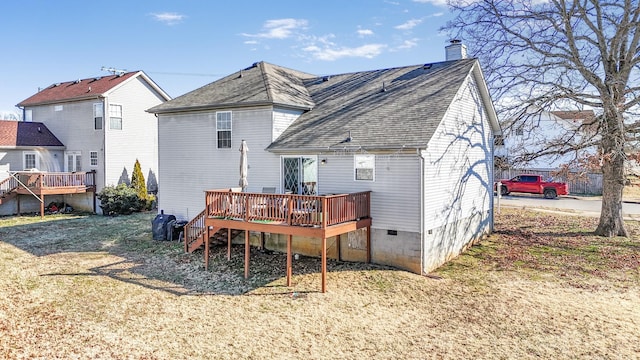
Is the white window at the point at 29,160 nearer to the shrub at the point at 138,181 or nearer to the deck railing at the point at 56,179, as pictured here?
the deck railing at the point at 56,179

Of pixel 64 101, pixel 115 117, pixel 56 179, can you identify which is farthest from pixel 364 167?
pixel 64 101

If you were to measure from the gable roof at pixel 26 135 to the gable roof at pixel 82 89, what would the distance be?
179 cm

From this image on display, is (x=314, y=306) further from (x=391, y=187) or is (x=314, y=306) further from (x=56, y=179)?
(x=56, y=179)

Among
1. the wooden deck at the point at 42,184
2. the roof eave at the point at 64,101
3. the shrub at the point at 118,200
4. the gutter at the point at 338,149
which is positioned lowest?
the shrub at the point at 118,200

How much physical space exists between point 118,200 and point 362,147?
16040mm

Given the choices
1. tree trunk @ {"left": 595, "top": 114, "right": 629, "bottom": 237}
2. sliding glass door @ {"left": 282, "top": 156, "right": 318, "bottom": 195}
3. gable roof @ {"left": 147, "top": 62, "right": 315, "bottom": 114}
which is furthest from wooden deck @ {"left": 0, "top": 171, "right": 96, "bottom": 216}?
tree trunk @ {"left": 595, "top": 114, "right": 629, "bottom": 237}

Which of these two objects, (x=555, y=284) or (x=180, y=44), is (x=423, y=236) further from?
(x=180, y=44)

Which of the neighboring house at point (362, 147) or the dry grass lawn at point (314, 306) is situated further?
the neighboring house at point (362, 147)

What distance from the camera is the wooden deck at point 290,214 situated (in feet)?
39.4

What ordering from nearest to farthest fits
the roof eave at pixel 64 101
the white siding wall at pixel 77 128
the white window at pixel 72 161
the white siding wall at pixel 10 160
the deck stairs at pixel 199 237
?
the deck stairs at pixel 199 237 → the white siding wall at pixel 10 160 → the roof eave at pixel 64 101 → the white siding wall at pixel 77 128 → the white window at pixel 72 161

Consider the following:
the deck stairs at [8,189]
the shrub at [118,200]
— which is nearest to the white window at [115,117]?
the shrub at [118,200]

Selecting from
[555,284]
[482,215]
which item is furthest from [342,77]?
[555,284]

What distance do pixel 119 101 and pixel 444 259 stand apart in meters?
20.9

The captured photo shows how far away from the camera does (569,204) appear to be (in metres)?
27.7
